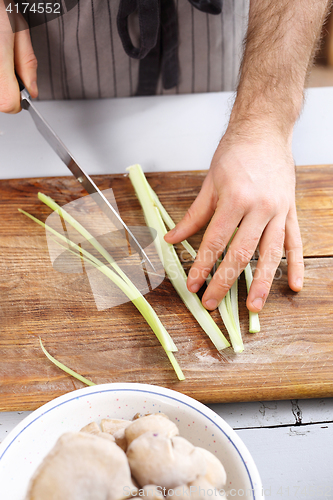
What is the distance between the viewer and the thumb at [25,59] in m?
1.00

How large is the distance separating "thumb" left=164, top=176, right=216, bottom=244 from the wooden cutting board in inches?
2.0


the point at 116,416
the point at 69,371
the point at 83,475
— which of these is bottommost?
the point at 69,371

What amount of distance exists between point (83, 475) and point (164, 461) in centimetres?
8

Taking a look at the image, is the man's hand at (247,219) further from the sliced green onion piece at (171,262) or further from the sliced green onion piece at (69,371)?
the sliced green onion piece at (69,371)

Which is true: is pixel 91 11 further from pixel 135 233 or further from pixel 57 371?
pixel 57 371

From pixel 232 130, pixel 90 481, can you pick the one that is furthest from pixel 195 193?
pixel 90 481

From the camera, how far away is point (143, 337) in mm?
760

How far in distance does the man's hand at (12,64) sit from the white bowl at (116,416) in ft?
2.52

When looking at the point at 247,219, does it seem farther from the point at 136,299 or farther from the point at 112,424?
the point at 112,424

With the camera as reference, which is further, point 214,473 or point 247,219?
point 247,219

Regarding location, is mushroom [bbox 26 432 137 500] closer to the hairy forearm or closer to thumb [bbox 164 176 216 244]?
thumb [bbox 164 176 216 244]

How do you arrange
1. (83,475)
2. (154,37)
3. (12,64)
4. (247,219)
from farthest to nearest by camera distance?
(154,37), (12,64), (247,219), (83,475)

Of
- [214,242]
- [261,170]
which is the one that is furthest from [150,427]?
[261,170]

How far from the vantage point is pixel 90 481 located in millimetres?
341
